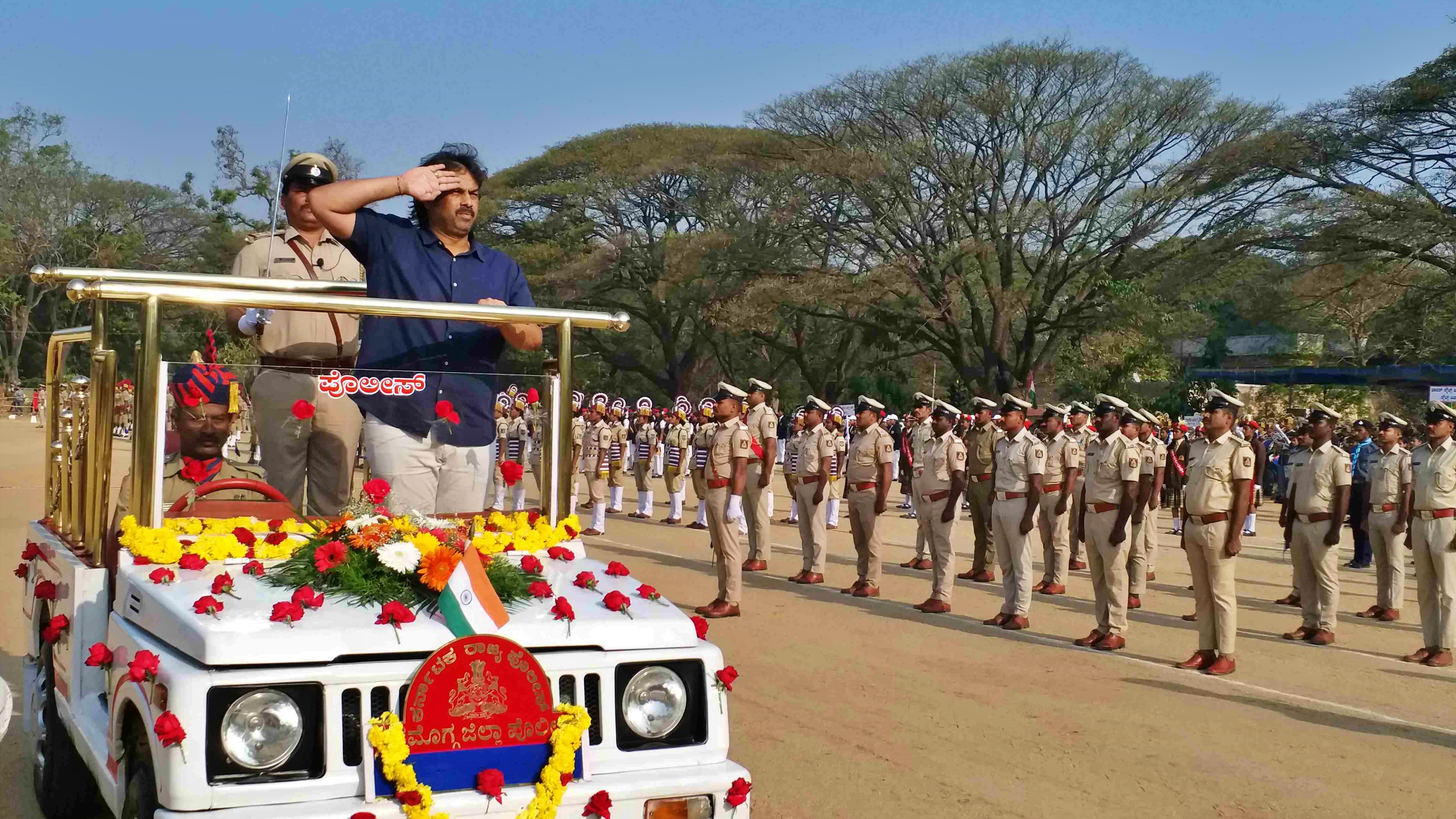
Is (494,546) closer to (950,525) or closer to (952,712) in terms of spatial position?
(952,712)

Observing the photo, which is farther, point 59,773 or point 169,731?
point 59,773

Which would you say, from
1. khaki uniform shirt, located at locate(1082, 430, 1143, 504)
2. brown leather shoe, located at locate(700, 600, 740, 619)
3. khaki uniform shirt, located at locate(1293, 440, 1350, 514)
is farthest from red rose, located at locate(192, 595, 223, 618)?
khaki uniform shirt, located at locate(1293, 440, 1350, 514)

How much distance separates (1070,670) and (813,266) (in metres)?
30.4

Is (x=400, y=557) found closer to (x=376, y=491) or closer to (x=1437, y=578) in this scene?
(x=376, y=491)

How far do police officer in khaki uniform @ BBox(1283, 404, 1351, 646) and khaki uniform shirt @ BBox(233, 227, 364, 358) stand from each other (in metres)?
8.33

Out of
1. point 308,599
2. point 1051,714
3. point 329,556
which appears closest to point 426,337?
point 329,556

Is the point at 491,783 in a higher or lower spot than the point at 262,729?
lower

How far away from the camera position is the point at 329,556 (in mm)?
3836

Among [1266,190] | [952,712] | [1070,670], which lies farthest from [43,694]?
[1266,190]

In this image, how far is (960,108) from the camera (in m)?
34.4

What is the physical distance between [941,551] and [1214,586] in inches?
117

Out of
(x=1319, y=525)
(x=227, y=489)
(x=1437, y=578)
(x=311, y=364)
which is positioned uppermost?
(x=311, y=364)

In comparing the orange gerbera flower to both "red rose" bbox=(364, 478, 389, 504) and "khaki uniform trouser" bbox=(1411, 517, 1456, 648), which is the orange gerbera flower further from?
"khaki uniform trouser" bbox=(1411, 517, 1456, 648)

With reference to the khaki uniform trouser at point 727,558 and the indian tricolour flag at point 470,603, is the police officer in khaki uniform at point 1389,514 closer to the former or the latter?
the khaki uniform trouser at point 727,558
